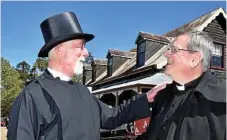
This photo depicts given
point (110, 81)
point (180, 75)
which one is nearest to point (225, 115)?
point (180, 75)

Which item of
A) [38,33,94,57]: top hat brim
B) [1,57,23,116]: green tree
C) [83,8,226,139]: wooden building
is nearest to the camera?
[38,33,94,57]: top hat brim

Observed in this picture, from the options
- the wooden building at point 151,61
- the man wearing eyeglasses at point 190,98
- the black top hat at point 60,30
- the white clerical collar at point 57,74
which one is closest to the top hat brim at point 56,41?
the black top hat at point 60,30

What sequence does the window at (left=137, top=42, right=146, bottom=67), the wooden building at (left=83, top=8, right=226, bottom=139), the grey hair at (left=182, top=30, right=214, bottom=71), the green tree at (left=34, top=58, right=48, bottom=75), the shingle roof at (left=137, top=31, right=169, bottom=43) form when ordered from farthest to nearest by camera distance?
the green tree at (left=34, top=58, right=48, bottom=75) < the window at (left=137, top=42, right=146, bottom=67) < the shingle roof at (left=137, top=31, right=169, bottom=43) < the wooden building at (left=83, top=8, right=226, bottom=139) < the grey hair at (left=182, top=30, right=214, bottom=71)

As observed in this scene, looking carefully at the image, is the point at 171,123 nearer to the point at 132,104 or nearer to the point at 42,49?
the point at 132,104

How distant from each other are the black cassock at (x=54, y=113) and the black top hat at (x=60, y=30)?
31 centimetres

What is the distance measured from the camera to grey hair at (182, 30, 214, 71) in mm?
3205

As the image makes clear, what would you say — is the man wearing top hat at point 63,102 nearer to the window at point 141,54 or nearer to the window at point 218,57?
the window at point 218,57

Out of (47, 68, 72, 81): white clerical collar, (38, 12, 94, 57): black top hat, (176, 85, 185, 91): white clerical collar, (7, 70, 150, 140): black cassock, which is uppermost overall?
(38, 12, 94, 57): black top hat

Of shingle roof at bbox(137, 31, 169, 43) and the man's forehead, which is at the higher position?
shingle roof at bbox(137, 31, 169, 43)

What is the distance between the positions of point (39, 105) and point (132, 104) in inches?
40.7

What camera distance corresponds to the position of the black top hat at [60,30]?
133 inches

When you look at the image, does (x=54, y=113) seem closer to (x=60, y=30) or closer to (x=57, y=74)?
(x=57, y=74)

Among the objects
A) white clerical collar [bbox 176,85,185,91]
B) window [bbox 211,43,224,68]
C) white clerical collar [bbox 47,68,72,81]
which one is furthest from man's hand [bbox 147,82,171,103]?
window [bbox 211,43,224,68]

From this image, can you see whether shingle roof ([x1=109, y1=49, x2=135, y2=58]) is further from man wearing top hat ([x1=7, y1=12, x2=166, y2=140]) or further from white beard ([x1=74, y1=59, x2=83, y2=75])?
white beard ([x1=74, y1=59, x2=83, y2=75])
